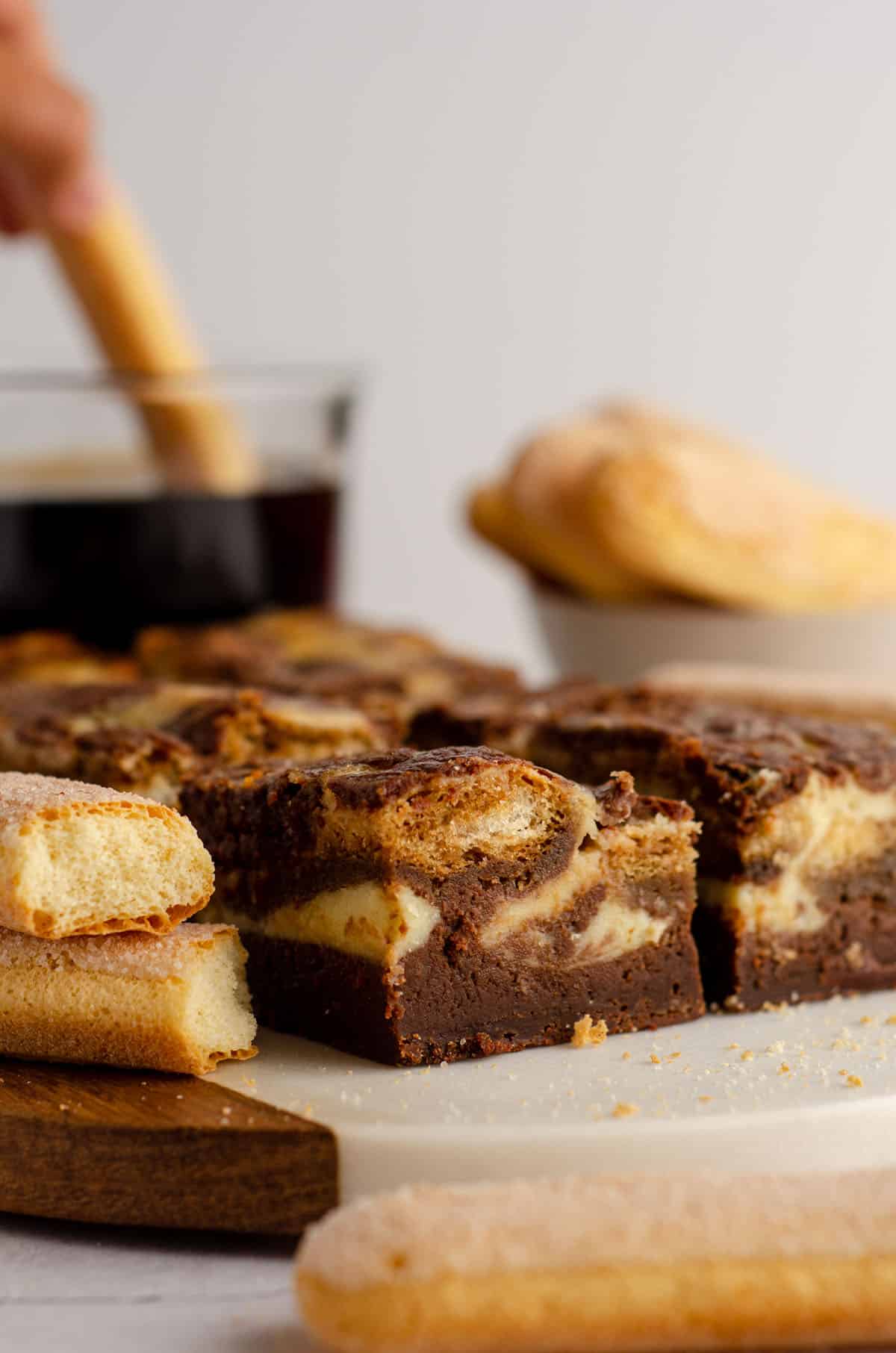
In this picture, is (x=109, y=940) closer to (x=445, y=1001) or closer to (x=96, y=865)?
(x=96, y=865)

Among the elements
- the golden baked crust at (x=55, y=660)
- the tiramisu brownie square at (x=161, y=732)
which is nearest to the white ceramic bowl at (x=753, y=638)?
the golden baked crust at (x=55, y=660)

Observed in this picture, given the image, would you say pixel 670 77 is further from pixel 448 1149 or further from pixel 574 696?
pixel 448 1149

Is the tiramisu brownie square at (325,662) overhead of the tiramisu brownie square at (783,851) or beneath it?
beneath

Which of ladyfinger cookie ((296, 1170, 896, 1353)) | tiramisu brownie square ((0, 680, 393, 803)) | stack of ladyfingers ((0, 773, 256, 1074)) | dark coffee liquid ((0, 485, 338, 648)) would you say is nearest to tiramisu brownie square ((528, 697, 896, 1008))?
tiramisu brownie square ((0, 680, 393, 803))

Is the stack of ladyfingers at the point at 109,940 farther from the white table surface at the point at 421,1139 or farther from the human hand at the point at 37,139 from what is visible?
the human hand at the point at 37,139

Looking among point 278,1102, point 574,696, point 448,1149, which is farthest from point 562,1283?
point 574,696

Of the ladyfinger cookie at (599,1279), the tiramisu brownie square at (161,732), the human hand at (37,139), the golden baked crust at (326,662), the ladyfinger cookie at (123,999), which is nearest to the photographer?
the ladyfinger cookie at (599,1279)
